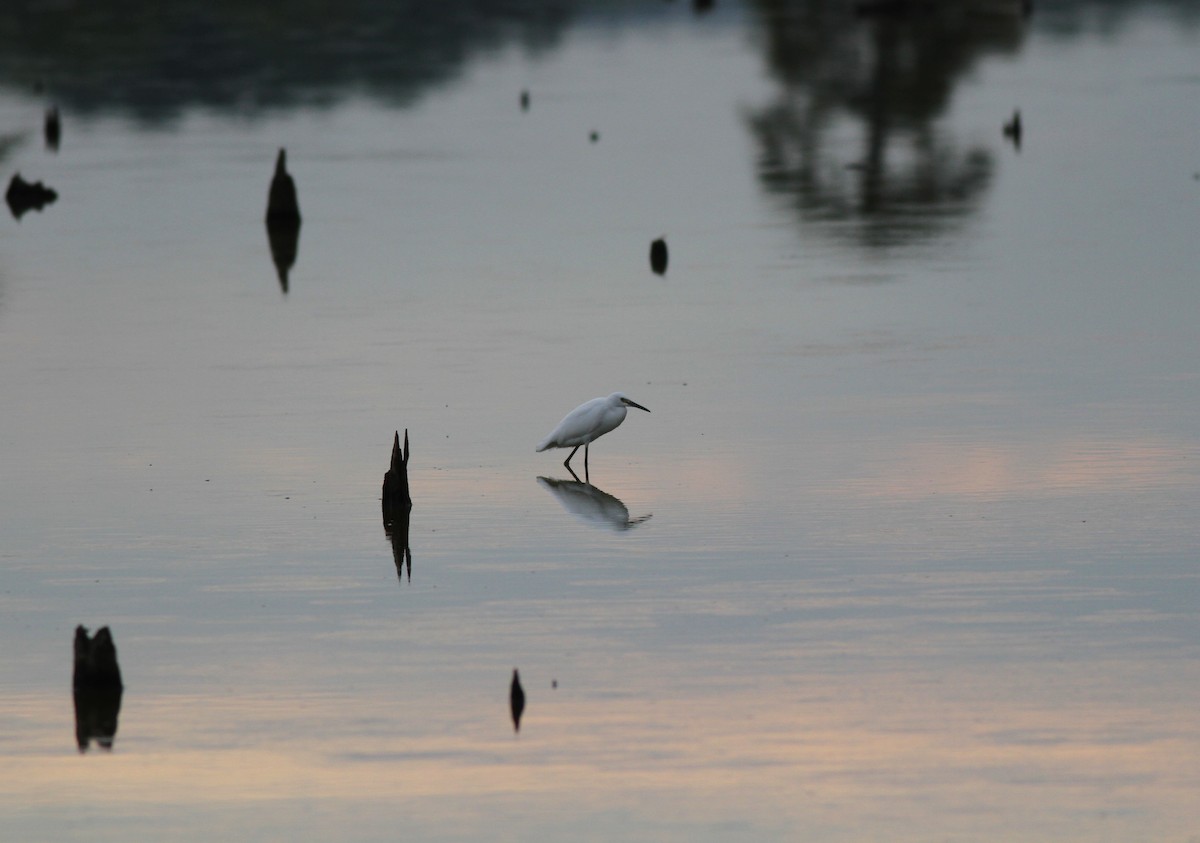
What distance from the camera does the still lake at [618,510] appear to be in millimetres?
13000

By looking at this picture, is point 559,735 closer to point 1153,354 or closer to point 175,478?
point 175,478

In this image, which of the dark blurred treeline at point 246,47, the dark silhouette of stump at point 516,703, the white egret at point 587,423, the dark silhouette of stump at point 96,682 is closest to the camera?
the dark silhouette of stump at point 516,703

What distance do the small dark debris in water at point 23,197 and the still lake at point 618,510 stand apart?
912 mm

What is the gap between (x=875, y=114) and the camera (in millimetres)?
67312

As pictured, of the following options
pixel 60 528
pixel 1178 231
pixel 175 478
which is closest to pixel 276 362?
pixel 175 478

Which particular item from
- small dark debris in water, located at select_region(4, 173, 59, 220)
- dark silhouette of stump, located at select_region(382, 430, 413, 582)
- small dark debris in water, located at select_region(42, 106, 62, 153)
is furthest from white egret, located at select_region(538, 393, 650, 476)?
small dark debris in water, located at select_region(42, 106, 62, 153)

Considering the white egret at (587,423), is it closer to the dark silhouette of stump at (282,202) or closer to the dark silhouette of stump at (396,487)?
the dark silhouette of stump at (396,487)

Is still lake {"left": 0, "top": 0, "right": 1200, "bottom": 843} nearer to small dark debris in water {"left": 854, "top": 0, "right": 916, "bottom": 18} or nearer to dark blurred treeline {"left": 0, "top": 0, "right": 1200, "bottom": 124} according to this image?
dark blurred treeline {"left": 0, "top": 0, "right": 1200, "bottom": 124}

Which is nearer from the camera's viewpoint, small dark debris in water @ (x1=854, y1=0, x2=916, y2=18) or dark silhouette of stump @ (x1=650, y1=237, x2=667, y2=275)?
dark silhouette of stump @ (x1=650, y1=237, x2=667, y2=275)

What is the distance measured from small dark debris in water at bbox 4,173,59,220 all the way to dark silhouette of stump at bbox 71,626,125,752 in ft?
111

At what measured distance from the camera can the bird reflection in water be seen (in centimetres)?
1878

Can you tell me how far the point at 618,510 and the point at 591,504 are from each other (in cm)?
34


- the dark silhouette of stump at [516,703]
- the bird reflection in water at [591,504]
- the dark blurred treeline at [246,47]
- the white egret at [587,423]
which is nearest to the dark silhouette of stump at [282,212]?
the white egret at [587,423]

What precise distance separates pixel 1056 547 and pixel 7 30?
3978 inches
